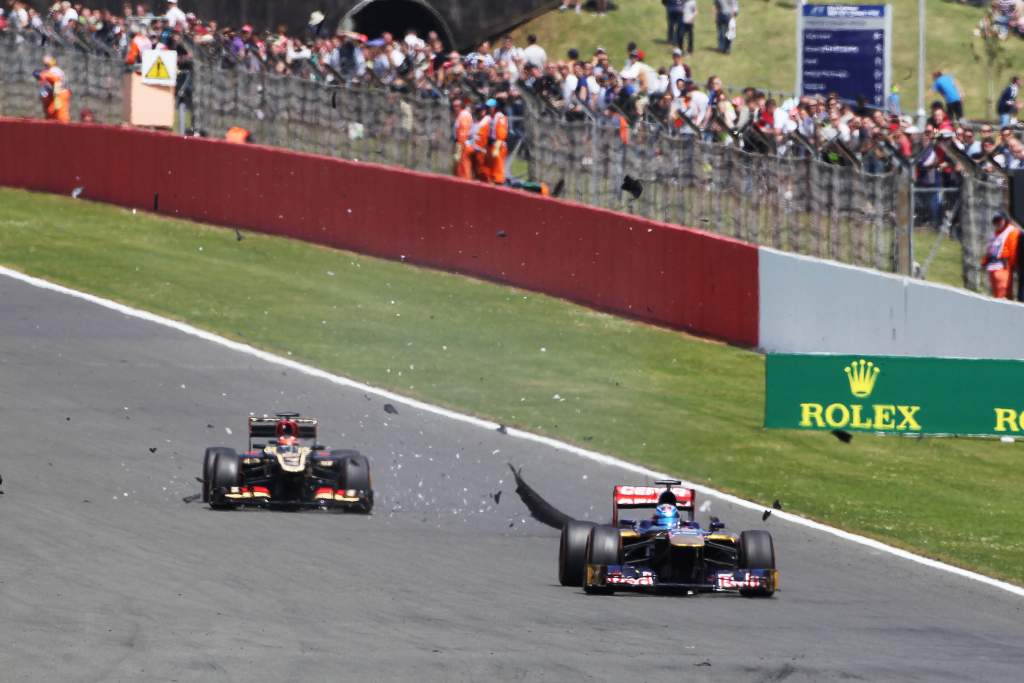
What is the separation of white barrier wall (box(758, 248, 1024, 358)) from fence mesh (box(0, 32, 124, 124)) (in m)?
14.1

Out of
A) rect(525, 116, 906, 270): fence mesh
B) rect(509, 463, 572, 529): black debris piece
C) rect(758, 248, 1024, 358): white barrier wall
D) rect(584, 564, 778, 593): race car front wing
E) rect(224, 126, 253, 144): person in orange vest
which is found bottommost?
rect(509, 463, 572, 529): black debris piece

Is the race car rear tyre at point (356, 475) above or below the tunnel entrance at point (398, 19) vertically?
below

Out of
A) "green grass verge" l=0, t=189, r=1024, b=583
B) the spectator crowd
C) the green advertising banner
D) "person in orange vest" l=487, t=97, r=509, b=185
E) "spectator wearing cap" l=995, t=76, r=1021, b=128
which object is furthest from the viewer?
"spectator wearing cap" l=995, t=76, r=1021, b=128

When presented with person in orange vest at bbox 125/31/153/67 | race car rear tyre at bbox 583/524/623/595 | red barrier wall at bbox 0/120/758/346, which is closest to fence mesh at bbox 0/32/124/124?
person in orange vest at bbox 125/31/153/67

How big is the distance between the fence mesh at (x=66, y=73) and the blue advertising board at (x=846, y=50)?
11.6m

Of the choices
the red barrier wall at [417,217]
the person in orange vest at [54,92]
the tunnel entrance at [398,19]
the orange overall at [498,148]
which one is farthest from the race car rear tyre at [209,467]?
the tunnel entrance at [398,19]

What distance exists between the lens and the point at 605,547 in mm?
13094

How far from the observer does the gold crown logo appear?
65.8 feet

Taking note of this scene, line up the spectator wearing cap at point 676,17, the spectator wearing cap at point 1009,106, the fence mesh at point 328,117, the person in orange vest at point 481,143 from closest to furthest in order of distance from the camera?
the person in orange vest at point 481,143 < the fence mesh at point 328,117 < the spectator wearing cap at point 1009,106 < the spectator wearing cap at point 676,17

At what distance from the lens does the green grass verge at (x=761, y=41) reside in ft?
145

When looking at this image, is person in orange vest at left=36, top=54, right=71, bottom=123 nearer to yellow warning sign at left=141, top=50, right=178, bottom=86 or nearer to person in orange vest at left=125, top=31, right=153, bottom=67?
person in orange vest at left=125, top=31, right=153, bottom=67

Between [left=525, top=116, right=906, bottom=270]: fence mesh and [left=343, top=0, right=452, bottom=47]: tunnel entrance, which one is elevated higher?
[left=343, top=0, right=452, bottom=47]: tunnel entrance

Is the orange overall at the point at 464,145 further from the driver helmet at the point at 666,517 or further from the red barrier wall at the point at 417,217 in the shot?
the driver helmet at the point at 666,517

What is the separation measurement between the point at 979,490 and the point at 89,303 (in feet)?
40.7
